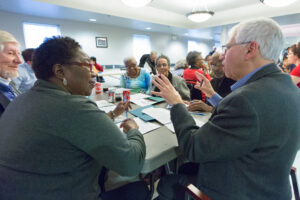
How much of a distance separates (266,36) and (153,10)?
5.80 meters

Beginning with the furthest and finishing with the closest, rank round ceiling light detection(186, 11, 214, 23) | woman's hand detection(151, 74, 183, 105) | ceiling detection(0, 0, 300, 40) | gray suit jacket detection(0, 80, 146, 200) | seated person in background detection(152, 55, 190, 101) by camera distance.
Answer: ceiling detection(0, 0, 300, 40) < round ceiling light detection(186, 11, 214, 23) < seated person in background detection(152, 55, 190, 101) < woman's hand detection(151, 74, 183, 105) < gray suit jacket detection(0, 80, 146, 200)

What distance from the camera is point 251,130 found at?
58 centimetres

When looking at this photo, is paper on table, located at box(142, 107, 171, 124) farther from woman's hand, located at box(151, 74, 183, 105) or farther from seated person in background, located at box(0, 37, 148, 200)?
seated person in background, located at box(0, 37, 148, 200)

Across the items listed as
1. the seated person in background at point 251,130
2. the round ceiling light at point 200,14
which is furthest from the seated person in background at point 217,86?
the round ceiling light at point 200,14

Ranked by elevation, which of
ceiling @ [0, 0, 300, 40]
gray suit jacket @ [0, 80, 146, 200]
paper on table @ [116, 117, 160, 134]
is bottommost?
paper on table @ [116, 117, 160, 134]

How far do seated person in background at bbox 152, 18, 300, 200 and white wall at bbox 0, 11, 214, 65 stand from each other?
484 centimetres

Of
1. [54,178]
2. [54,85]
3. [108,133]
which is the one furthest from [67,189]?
[54,85]

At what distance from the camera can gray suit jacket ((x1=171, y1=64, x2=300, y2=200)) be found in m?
0.59

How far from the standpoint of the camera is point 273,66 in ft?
2.28

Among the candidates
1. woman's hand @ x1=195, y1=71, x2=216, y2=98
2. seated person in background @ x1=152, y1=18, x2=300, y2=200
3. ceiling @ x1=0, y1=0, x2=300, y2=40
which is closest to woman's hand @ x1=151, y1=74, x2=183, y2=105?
seated person in background @ x1=152, y1=18, x2=300, y2=200

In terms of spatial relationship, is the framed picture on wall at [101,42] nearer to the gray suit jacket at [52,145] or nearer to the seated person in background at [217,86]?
the seated person in background at [217,86]

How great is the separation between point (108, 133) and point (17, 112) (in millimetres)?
388

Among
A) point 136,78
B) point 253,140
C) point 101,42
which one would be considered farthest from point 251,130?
point 101,42

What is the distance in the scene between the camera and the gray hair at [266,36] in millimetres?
704
